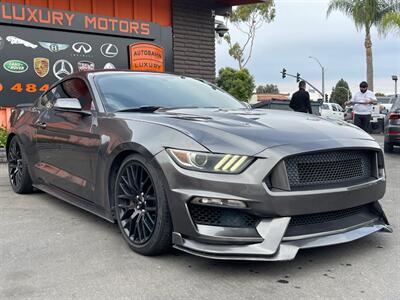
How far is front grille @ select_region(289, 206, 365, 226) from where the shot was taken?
3.06m

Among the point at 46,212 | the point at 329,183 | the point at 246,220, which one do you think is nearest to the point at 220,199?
the point at 246,220

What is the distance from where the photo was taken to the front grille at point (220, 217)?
2.96 m

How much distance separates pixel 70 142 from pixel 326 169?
7.55 feet

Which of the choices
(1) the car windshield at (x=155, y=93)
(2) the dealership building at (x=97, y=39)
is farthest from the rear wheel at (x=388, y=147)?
(1) the car windshield at (x=155, y=93)

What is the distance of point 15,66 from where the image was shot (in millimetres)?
9562

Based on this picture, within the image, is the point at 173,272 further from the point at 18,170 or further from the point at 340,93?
the point at 340,93

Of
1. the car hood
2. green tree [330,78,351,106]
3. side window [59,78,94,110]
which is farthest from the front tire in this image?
green tree [330,78,351,106]

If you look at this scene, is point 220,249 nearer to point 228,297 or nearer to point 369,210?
point 228,297

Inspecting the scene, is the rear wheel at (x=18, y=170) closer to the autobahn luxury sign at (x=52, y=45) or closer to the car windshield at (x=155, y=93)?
the car windshield at (x=155, y=93)

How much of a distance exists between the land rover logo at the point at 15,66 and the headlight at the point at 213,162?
759 cm

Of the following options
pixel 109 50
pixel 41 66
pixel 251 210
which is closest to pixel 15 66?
pixel 41 66

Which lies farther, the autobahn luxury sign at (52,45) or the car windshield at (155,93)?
the autobahn luxury sign at (52,45)

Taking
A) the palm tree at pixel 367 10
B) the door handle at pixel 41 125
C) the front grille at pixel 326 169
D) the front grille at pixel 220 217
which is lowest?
the front grille at pixel 220 217

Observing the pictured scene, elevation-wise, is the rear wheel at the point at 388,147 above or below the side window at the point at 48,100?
below
